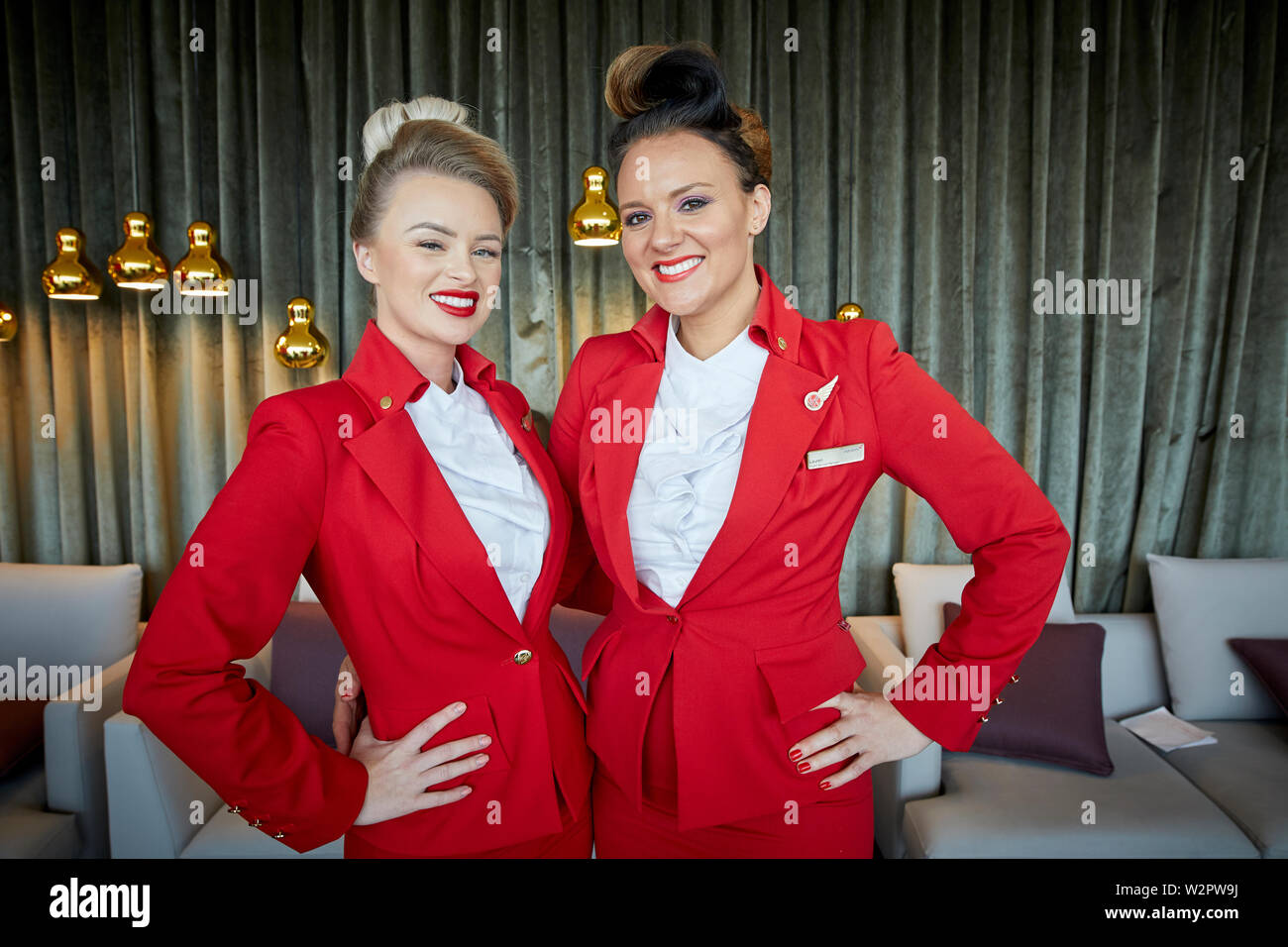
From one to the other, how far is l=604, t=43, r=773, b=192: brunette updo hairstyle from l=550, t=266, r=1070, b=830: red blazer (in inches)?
11.8

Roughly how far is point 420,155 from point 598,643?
870 mm

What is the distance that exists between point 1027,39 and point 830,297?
4.13 ft

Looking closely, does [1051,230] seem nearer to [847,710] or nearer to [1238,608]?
[1238,608]

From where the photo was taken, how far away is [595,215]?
2.38m

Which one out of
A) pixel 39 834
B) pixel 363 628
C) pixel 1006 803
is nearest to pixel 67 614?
pixel 39 834

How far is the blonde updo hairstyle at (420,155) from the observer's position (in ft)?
3.82

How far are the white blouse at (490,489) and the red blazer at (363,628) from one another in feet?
0.09

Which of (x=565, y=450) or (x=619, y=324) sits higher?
(x=619, y=324)

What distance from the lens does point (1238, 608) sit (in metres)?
2.78

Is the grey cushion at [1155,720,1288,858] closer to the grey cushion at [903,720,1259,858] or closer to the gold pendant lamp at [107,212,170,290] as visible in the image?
the grey cushion at [903,720,1259,858]

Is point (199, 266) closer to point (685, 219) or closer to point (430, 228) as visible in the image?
point (430, 228)

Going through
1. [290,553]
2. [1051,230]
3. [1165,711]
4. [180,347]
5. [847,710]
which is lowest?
[1165,711]

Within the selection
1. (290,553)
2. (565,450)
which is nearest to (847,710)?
(565,450)
